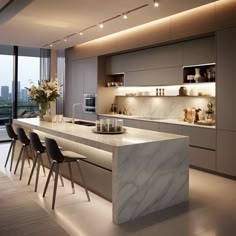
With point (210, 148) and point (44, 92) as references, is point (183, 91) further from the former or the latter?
point (44, 92)

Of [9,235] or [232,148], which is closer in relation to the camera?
[9,235]

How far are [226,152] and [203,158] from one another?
497mm

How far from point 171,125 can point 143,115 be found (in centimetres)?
172

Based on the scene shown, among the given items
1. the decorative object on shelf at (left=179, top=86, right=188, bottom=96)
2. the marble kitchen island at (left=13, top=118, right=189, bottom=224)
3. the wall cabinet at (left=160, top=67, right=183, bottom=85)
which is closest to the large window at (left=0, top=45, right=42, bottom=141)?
the wall cabinet at (left=160, top=67, right=183, bottom=85)

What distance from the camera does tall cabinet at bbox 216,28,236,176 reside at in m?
4.68

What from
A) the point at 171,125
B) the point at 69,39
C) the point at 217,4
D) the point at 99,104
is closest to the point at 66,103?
the point at 99,104

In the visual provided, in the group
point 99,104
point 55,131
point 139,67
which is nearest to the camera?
point 55,131

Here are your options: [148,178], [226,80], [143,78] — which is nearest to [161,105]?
[143,78]

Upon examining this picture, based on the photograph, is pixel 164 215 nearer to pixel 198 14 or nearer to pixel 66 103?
pixel 198 14

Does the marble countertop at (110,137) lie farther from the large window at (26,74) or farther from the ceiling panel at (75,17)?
the large window at (26,74)

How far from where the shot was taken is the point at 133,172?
129 inches

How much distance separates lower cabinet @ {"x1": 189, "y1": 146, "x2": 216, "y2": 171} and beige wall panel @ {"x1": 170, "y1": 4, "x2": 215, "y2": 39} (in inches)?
80.6

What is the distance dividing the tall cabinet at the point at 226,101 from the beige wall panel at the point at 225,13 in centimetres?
10

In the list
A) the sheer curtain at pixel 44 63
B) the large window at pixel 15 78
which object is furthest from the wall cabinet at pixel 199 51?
the sheer curtain at pixel 44 63
